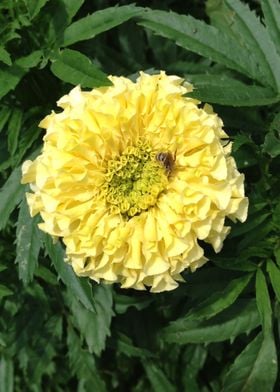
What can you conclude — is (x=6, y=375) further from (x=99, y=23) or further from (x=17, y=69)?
(x=99, y=23)

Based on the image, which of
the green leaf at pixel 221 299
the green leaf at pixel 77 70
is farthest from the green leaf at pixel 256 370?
the green leaf at pixel 77 70

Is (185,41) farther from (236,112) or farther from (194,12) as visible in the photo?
(194,12)

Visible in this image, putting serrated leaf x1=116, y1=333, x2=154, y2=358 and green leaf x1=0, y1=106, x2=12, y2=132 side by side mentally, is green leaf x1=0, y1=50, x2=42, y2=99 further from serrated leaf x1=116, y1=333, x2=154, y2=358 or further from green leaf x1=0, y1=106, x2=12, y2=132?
serrated leaf x1=116, y1=333, x2=154, y2=358

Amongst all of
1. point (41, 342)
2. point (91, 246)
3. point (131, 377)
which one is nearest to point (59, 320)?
point (41, 342)

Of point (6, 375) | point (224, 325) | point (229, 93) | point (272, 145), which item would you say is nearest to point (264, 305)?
point (224, 325)

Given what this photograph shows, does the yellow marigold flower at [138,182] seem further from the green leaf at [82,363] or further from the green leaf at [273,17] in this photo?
the green leaf at [82,363]

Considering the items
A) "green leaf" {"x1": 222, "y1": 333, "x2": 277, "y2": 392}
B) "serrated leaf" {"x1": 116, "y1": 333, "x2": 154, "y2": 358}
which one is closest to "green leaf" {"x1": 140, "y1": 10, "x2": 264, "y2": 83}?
"green leaf" {"x1": 222, "y1": 333, "x2": 277, "y2": 392}

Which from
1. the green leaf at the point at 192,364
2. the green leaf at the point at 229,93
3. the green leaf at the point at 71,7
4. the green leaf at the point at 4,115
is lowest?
the green leaf at the point at 192,364
